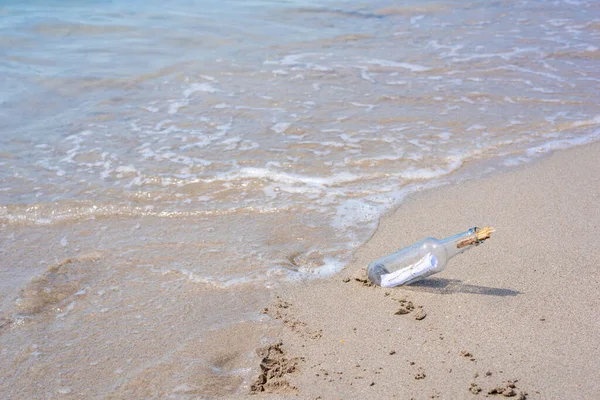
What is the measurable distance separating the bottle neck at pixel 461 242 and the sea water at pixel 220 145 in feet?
2.34

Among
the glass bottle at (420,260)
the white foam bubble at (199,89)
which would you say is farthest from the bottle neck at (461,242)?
the white foam bubble at (199,89)

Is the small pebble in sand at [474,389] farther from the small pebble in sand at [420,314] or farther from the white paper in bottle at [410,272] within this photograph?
the white paper in bottle at [410,272]

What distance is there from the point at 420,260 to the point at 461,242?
232 millimetres

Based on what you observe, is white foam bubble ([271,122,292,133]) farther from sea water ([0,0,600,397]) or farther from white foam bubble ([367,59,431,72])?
white foam bubble ([367,59,431,72])

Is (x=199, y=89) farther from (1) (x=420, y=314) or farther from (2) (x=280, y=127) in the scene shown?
(1) (x=420, y=314)

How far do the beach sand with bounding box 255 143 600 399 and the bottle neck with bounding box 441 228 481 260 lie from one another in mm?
221

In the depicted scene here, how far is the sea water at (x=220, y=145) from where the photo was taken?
3188mm

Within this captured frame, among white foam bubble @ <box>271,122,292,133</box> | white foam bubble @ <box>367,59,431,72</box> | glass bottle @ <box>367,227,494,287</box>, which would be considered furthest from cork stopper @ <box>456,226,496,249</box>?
white foam bubble @ <box>367,59,431,72</box>

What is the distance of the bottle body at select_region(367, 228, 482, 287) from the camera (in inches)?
115

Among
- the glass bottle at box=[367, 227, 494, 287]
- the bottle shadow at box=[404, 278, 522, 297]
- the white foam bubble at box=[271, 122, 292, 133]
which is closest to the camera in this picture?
the glass bottle at box=[367, 227, 494, 287]

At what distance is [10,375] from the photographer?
8.77 ft

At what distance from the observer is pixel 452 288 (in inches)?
121

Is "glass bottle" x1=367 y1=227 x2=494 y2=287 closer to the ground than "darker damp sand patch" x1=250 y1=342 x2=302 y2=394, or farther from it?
farther from it

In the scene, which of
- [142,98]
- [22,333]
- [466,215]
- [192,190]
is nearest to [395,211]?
[466,215]
